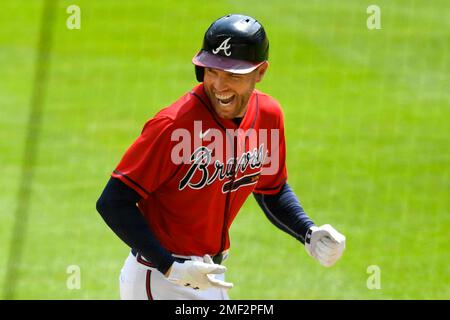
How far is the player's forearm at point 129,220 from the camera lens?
4.64 meters

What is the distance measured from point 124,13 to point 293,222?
1092 centimetres

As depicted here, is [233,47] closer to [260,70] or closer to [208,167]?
[260,70]

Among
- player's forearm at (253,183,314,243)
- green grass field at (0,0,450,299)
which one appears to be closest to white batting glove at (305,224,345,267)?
player's forearm at (253,183,314,243)

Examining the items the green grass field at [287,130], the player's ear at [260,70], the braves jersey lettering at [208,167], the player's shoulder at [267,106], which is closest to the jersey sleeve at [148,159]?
the braves jersey lettering at [208,167]

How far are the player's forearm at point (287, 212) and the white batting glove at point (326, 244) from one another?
0.13 m

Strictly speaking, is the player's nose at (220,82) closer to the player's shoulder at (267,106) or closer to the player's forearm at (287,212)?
the player's shoulder at (267,106)

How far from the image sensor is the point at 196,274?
15.4 feet

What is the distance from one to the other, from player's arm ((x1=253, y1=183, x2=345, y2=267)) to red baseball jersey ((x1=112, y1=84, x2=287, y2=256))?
0.83ft

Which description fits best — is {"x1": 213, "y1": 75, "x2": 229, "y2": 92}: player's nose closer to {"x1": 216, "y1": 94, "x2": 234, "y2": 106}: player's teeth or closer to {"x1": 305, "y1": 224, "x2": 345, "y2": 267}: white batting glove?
{"x1": 216, "y1": 94, "x2": 234, "y2": 106}: player's teeth

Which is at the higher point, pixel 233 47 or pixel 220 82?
pixel 233 47

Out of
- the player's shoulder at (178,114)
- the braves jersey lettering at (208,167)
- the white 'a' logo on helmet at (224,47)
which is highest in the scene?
the white 'a' logo on helmet at (224,47)

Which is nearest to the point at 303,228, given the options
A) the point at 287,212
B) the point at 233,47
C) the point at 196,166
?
the point at 287,212

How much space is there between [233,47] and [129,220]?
0.93 metres
